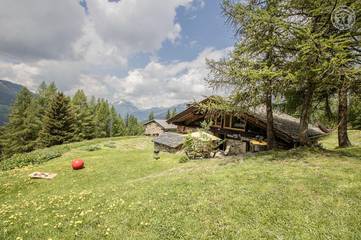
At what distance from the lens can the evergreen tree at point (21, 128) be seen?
40.2 m

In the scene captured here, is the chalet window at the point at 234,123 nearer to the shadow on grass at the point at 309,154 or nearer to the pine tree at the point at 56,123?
the shadow on grass at the point at 309,154

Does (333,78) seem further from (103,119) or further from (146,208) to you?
(103,119)

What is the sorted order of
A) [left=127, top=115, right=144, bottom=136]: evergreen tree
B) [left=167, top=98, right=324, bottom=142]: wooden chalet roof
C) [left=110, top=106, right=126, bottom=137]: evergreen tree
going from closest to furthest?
1. [left=167, top=98, right=324, bottom=142]: wooden chalet roof
2. [left=110, top=106, right=126, bottom=137]: evergreen tree
3. [left=127, top=115, right=144, bottom=136]: evergreen tree

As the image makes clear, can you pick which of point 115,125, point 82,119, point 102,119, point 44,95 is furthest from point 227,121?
point 115,125

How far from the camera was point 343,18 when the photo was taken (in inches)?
383

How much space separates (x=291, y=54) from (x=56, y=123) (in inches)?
1497

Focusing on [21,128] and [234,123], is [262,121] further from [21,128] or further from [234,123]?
[21,128]

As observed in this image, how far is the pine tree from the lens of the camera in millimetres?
37281

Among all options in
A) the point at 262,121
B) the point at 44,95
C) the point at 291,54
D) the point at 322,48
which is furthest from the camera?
the point at 44,95

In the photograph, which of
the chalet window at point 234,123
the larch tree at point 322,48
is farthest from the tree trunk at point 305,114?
the chalet window at point 234,123

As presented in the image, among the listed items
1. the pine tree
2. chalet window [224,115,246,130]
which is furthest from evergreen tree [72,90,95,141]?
chalet window [224,115,246,130]

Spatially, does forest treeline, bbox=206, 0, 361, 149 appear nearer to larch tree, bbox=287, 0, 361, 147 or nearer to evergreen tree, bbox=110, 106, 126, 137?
larch tree, bbox=287, 0, 361, 147

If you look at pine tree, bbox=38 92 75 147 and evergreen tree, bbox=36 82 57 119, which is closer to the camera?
pine tree, bbox=38 92 75 147

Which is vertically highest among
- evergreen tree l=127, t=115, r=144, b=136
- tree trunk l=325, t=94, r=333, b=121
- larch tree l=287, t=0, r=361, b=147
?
larch tree l=287, t=0, r=361, b=147
